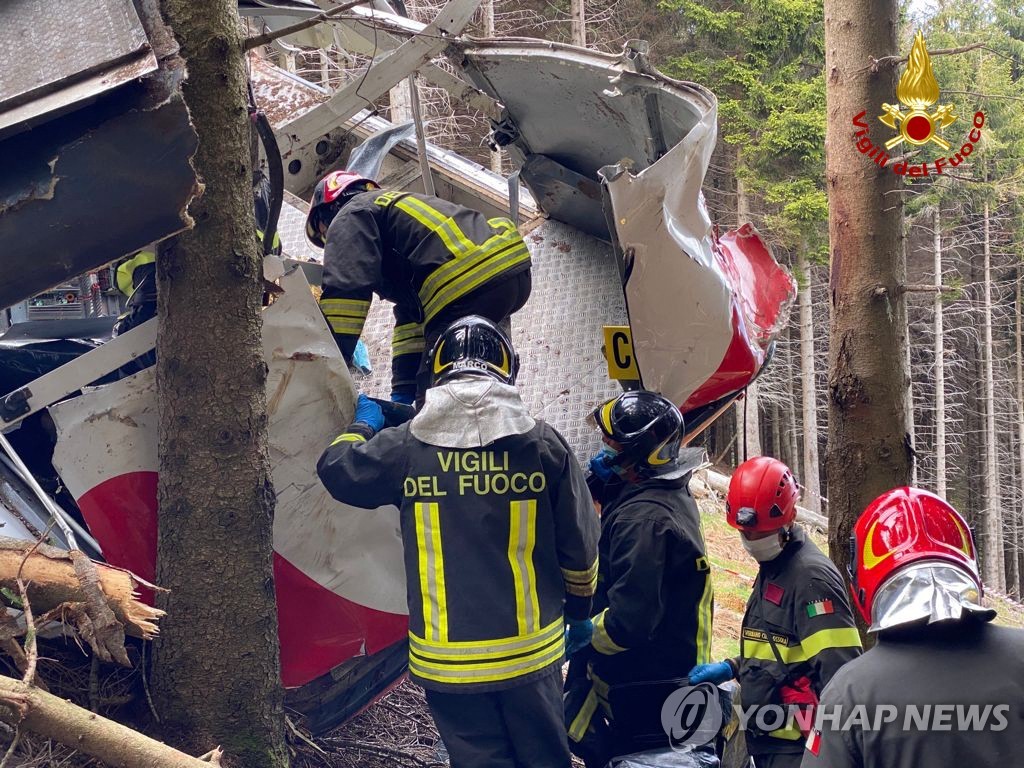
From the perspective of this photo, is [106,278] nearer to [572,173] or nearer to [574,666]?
[572,173]

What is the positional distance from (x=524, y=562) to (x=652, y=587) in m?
0.55

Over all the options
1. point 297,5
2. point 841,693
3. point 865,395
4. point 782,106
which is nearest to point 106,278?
point 297,5

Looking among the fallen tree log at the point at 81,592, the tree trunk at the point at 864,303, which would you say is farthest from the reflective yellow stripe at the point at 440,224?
the tree trunk at the point at 864,303

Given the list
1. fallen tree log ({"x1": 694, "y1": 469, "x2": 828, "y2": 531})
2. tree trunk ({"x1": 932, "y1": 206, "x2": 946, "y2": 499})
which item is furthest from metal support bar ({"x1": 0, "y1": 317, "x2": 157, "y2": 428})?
tree trunk ({"x1": 932, "y1": 206, "x2": 946, "y2": 499})

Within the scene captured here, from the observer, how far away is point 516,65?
4.02 meters

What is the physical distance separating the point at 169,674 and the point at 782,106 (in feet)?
60.8

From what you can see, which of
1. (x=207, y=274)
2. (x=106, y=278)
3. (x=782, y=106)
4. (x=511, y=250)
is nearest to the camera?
(x=207, y=274)

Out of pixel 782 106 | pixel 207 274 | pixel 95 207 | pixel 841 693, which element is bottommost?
pixel 782 106

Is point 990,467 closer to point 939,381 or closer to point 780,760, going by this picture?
point 939,381

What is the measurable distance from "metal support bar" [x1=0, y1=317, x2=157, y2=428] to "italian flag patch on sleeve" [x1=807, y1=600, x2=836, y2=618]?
7.31 ft

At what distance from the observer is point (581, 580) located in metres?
3.17

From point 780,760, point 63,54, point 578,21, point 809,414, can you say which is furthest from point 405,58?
point 809,414

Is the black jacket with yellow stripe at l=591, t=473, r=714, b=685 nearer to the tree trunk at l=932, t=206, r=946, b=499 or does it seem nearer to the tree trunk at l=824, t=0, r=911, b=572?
the tree trunk at l=824, t=0, r=911, b=572

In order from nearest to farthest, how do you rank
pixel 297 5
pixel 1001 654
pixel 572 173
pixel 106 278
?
pixel 1001 654 < pixel 297 5 < pixel 572 173 < pixel 106 278
